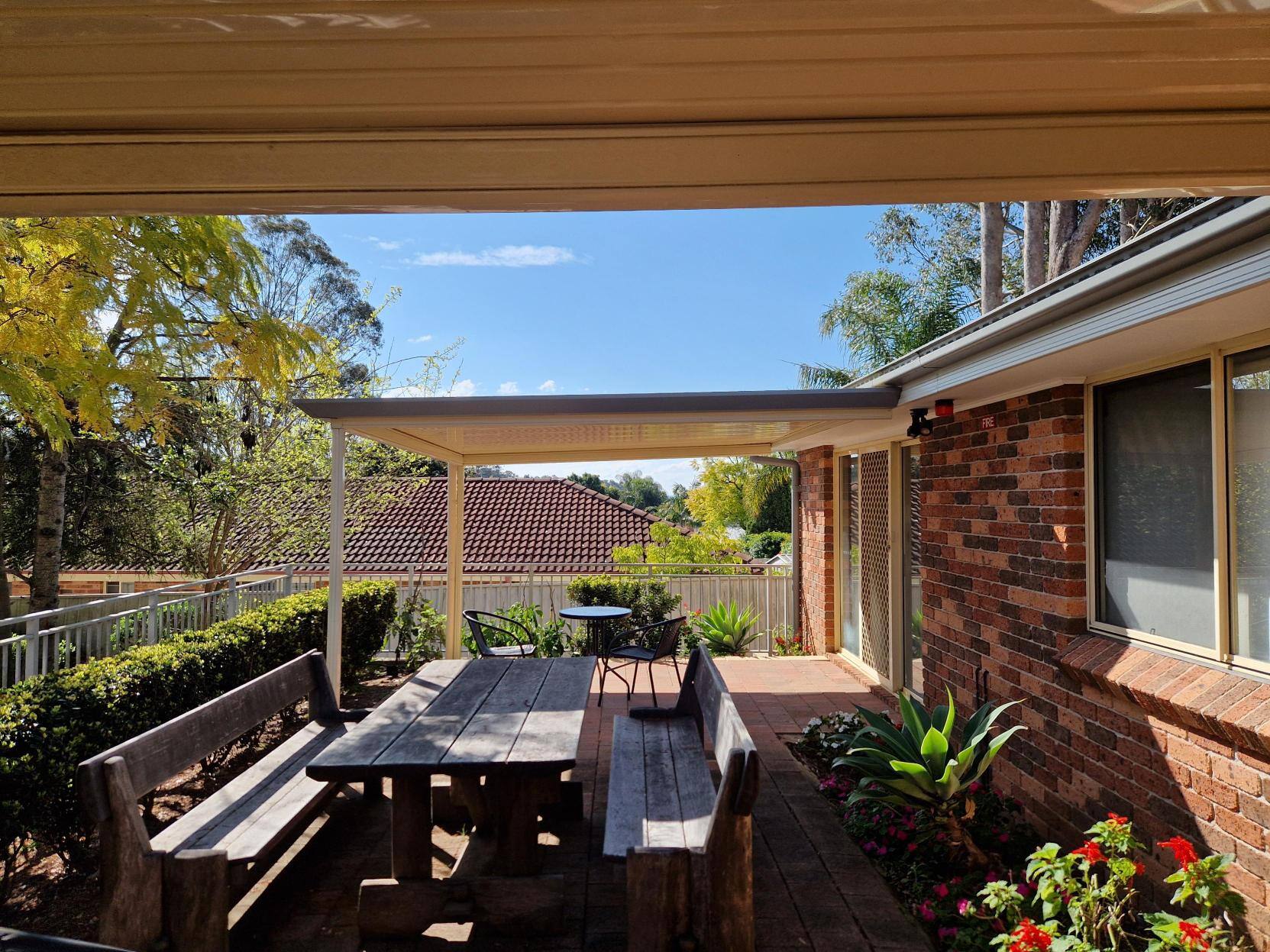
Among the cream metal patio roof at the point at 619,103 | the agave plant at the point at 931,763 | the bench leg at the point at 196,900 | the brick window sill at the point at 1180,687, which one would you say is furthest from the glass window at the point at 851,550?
the cream metal patio roof at the point at 619,103

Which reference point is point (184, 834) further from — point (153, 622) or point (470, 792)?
point (153, 622)

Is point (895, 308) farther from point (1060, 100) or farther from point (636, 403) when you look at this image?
point (1060, 100)

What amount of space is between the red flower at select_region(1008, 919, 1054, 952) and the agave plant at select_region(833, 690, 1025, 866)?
1069 millimetres

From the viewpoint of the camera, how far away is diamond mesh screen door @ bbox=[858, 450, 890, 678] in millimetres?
7703

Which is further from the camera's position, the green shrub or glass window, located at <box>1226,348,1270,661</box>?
the green shrub

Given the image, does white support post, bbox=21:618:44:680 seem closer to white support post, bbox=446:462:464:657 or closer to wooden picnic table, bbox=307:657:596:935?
wooden picnic table, bbox=307:657:596:935

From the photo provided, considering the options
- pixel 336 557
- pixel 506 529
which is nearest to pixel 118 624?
pixel 336 557

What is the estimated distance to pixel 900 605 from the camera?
731cm

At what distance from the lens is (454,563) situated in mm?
8250

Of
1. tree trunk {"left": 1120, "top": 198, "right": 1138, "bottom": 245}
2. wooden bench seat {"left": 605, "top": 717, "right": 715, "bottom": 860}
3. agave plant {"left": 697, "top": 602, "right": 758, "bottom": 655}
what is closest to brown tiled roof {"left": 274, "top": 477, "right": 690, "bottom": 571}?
agave plant {"left": 697, "top": 602, "right": 758, "bottom": 655}

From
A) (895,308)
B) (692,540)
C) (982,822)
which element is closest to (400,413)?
(982,822)

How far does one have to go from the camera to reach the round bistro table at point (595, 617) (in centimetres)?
843

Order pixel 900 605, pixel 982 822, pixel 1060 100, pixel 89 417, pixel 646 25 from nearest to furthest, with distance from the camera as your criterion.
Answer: pixel 646 25 → pixel 1060 100 → pixel 982 822 → pixel 89 417 → pixel 900 605

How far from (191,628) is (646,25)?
8.13 metres
